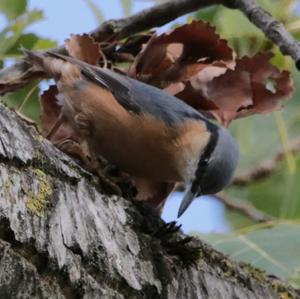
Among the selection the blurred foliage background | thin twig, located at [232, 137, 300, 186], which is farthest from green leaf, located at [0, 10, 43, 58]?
thin twig, located at [232, 137, 300, 186]

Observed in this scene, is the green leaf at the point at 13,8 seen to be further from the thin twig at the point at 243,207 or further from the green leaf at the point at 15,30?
the thin twig at the point at 243,207

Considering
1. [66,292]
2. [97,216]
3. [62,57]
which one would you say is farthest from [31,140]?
[62,57]

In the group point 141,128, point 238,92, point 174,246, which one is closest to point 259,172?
point 141,128

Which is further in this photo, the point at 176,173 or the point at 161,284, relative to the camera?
the point at 176,173

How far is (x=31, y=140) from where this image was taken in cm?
147

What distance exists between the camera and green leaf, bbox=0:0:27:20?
2.04m

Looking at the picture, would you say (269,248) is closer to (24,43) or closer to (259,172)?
(24,43)

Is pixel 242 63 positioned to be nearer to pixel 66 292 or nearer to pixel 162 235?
pixel 162 235

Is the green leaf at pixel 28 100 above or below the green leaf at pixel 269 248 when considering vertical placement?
above

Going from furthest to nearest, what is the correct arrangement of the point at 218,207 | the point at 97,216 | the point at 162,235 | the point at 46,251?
1. the point at 218,207
2. the point at 162,235
3. the point at 97,216
4. the point at 46,251

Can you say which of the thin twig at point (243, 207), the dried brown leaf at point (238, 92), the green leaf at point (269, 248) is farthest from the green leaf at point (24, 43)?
the thin twig at point (243, 207)

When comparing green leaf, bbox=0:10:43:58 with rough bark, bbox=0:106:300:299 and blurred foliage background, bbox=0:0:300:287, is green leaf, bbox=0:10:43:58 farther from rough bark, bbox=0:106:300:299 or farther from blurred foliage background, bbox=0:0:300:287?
rough bark, bbox=0:106:300:299

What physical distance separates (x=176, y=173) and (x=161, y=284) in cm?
63

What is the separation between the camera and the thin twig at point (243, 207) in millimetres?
2775
